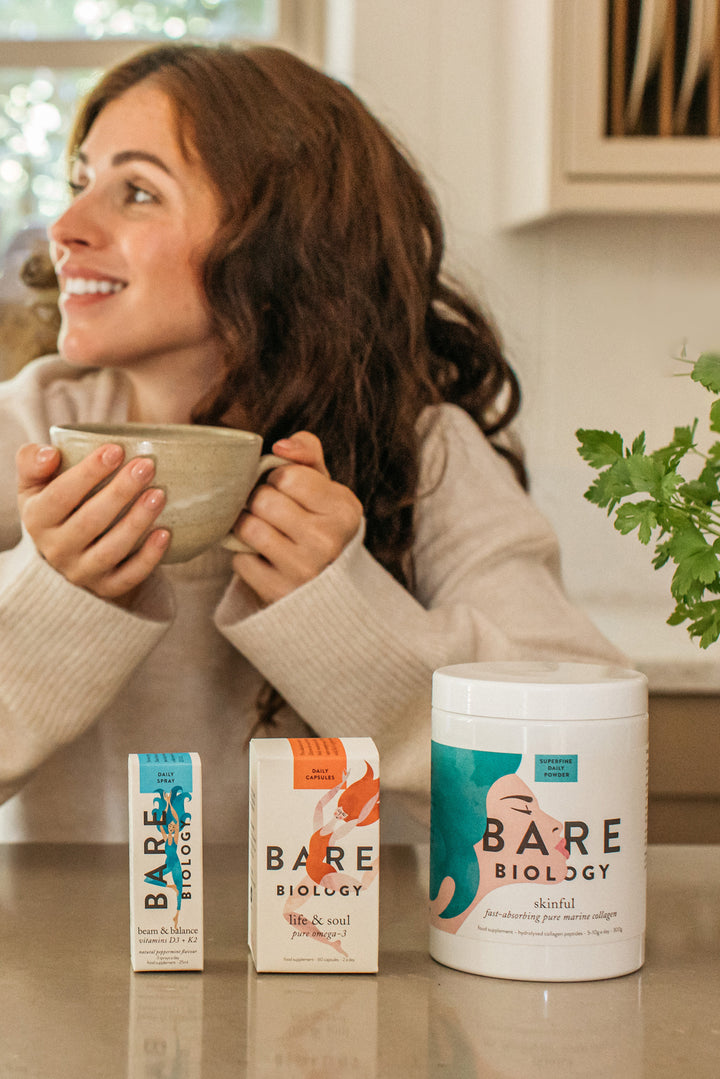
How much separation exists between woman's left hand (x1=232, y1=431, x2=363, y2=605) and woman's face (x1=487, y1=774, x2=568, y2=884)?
33 centimetres

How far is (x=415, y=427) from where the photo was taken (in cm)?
115

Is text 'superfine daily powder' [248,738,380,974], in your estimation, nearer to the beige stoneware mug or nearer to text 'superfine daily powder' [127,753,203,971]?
text 'superfine daily powder' [127,753,203,971]

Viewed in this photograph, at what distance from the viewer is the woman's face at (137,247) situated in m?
1.03

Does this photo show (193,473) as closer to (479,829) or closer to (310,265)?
(479,829)

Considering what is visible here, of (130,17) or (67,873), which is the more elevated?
(130,17)

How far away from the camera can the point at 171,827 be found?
0.60m

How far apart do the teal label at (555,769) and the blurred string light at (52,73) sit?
1.64 m

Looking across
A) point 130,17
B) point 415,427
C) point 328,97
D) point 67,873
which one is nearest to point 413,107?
point 130,17

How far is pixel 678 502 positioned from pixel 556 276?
51.8 inches

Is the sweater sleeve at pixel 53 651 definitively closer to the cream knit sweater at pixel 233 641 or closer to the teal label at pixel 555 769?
the cream knit sweater at pixel 233 641

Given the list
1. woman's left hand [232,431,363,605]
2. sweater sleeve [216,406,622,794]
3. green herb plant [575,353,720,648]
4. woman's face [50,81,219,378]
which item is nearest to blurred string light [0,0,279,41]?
woman's face [50,81,219,378]

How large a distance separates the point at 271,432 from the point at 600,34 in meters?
0.84

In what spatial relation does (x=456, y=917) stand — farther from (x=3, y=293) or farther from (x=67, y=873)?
(x=3, y=293)

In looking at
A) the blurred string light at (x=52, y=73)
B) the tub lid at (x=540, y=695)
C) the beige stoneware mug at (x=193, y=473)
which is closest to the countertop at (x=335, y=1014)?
the tub lid at (x=540, y=695)
